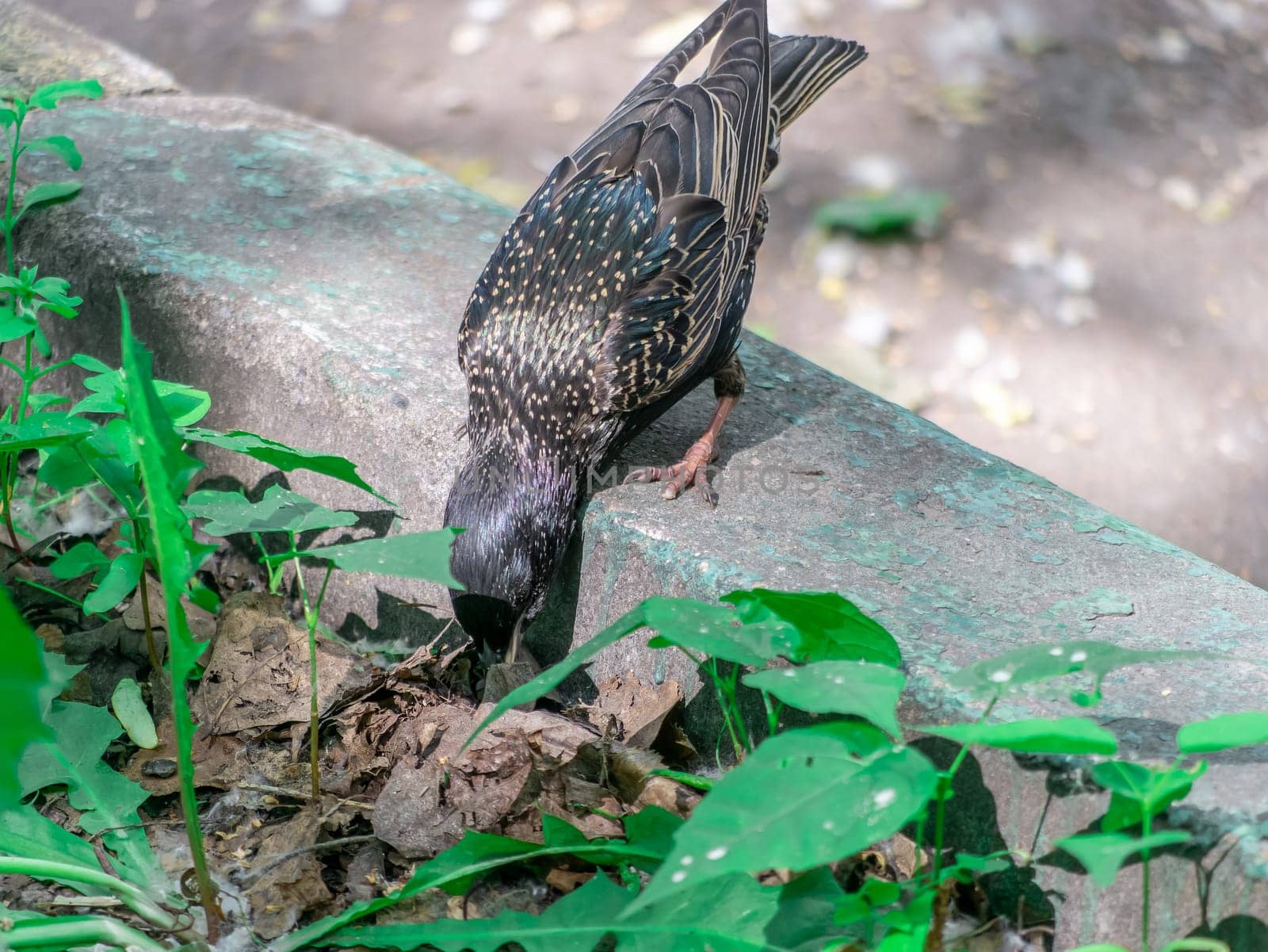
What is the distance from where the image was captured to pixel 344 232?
3689mm

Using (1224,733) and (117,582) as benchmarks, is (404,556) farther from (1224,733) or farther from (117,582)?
(1224,733)

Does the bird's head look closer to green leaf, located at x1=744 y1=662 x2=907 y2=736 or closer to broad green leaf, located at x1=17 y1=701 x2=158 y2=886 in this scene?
broad green leaf, located at x1=17 y1=701 x2=158 y2=886

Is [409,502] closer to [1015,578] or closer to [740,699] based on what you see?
[740,699]

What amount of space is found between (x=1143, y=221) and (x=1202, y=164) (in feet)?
1.94

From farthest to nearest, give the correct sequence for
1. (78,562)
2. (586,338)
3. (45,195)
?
Answer: (45,195) → (586,338) → (78,562)

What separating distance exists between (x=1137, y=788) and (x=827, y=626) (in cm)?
46

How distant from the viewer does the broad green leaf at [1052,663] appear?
1.67 metres

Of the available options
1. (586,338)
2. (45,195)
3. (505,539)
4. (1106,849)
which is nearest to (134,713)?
(505,539)

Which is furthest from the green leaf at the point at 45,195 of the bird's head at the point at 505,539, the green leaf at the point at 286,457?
the bird's head at the point at 505,539

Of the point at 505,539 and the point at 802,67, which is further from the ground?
the point at 802,67

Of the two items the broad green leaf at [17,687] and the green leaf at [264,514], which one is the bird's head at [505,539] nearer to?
the green leaf at [264,514]

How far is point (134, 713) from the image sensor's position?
2514 mm

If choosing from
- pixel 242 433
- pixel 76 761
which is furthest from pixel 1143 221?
pixel 76 761

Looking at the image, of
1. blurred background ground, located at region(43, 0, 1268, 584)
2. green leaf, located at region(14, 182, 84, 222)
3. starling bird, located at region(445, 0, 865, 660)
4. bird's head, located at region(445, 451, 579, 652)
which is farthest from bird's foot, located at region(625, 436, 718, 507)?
blurred background ground, located at region(43, 0, 1268, 584)
